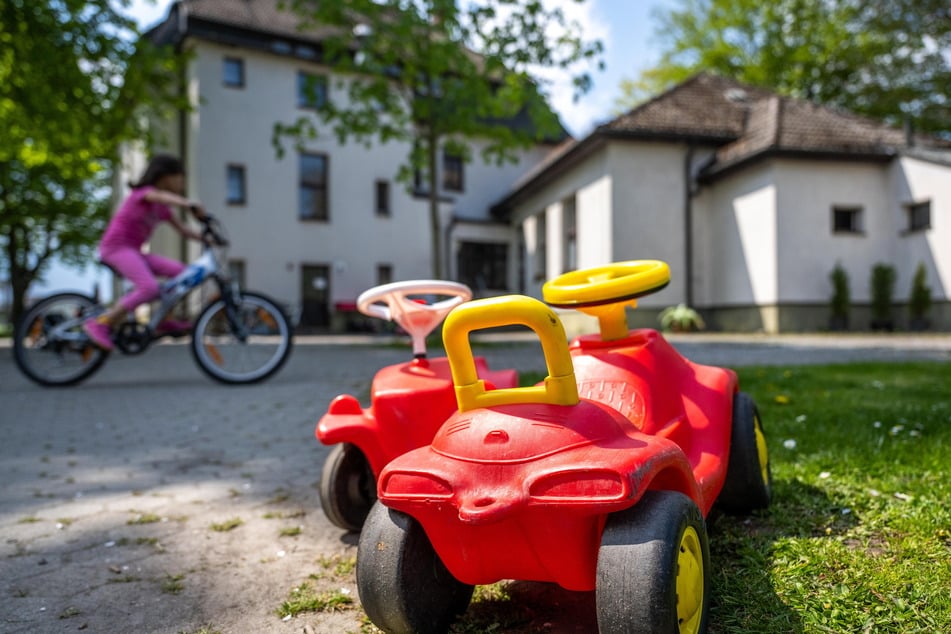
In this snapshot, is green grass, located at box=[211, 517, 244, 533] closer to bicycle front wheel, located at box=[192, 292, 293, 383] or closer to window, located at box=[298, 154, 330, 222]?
bicycle front wheel, located at box=[192, 292, 293, 383]

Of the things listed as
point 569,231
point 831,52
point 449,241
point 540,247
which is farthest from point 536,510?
point 831,52

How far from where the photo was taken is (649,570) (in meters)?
1.30

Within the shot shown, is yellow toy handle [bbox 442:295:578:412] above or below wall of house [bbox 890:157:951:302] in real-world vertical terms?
below

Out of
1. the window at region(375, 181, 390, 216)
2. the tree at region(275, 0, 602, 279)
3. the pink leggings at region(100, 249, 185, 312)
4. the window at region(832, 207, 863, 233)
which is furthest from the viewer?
the window at region(375, 181, 390, 216)

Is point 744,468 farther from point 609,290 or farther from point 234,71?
point 234,71

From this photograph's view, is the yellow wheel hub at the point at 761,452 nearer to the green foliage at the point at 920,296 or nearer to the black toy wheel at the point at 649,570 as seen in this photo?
the black toy wheel at the point at 649,570

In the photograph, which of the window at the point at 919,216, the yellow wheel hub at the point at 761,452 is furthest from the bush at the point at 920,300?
the yellow wheel hub at the point at 761,452

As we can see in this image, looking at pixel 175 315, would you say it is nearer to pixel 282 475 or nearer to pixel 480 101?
pixel 282 475

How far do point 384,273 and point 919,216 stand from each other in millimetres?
15390

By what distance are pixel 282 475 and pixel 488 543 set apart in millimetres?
2031

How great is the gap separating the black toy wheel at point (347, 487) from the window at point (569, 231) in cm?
1737

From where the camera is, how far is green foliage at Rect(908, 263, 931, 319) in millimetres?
14719

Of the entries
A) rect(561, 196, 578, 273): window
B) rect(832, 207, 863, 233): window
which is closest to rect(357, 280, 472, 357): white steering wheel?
rect(832, 207, 863, 233): window

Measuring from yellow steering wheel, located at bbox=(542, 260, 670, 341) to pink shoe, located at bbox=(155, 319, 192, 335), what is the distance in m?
4.88
